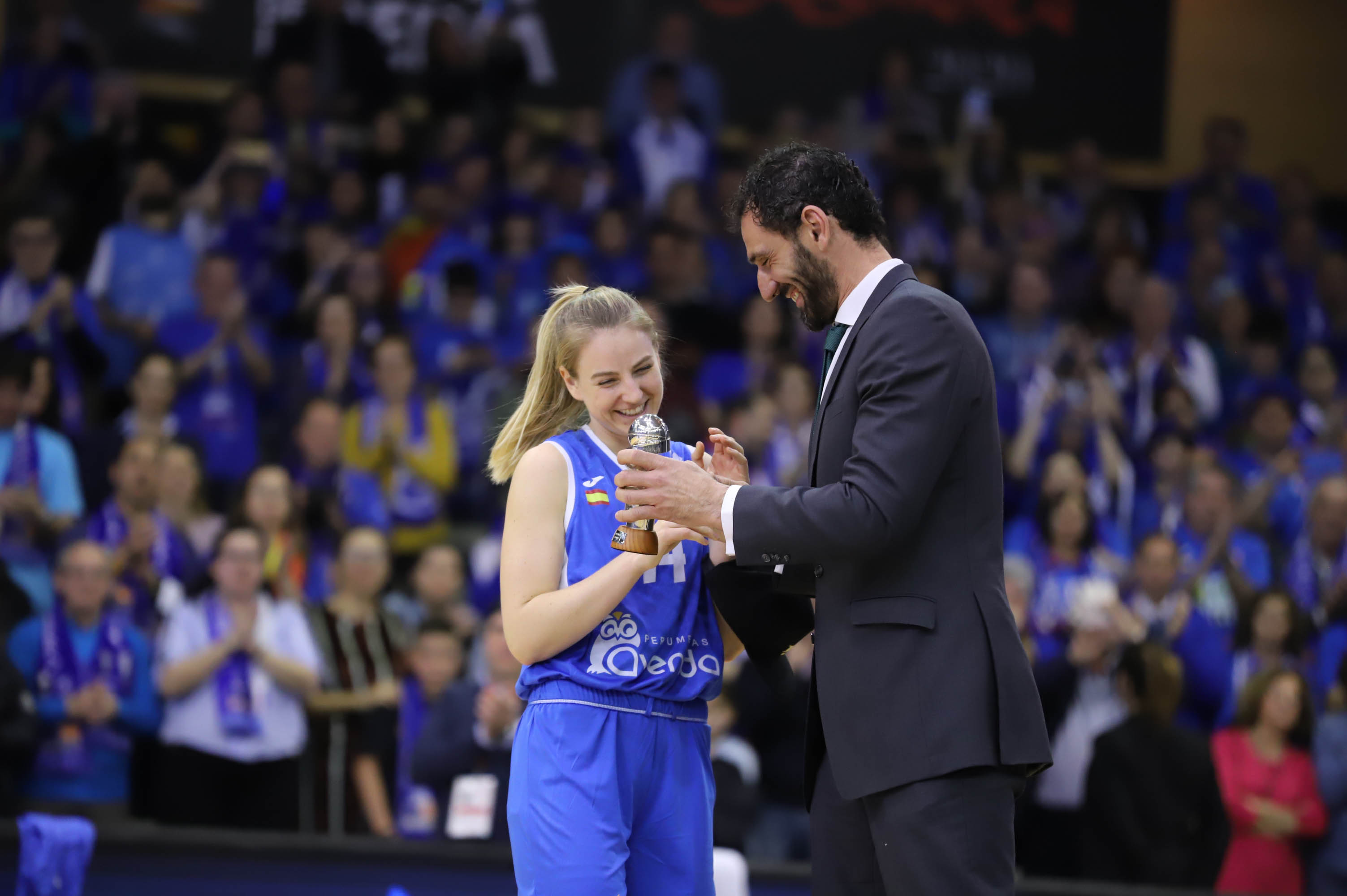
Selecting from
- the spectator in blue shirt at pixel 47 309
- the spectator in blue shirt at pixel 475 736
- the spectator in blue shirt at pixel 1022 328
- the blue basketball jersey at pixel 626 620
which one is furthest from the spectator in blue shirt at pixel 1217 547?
the spectator in blue shirt at pixel 47 309

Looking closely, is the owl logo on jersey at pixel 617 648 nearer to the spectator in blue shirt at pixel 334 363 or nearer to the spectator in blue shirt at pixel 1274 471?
the spectator in blue shirt at pixel 334 363

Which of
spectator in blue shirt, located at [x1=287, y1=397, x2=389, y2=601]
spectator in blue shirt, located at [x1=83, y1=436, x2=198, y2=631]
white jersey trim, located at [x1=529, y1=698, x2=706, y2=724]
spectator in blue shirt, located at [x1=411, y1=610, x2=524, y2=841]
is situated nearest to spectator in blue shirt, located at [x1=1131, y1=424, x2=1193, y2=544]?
spectator in blue shirt, located at [x1=411, y1=610, x2=524, y2=841]

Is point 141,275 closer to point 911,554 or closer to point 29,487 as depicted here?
point 29,487

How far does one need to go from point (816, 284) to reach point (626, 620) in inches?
30.0

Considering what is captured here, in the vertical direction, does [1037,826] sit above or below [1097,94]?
below

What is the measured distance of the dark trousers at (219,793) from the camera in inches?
223

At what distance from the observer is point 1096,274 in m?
9.13

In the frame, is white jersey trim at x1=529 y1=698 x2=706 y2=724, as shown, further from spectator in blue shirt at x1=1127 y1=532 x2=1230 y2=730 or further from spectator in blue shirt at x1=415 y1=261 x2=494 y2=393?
spectator in blue shirt at x1=415 y1=261 x2=494 y2=393

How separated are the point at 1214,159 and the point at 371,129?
5496mm

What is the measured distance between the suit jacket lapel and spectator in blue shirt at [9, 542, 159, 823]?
3.65 metres

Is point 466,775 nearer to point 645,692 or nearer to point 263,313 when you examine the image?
point 645,692

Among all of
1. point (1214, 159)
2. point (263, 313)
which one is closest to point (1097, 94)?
point (1214, 159)

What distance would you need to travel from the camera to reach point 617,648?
9.95ft

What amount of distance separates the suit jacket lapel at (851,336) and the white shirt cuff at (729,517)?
218 mm
